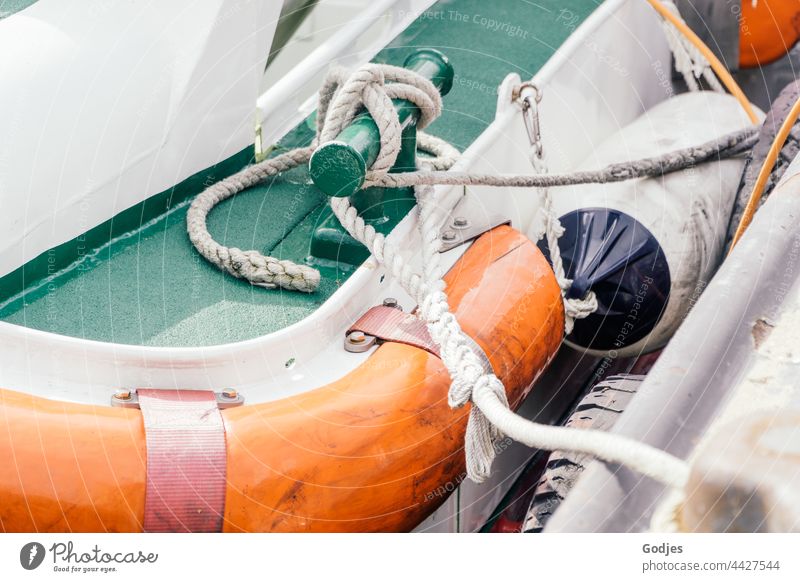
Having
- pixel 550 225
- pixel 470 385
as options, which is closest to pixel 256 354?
pixel 470 385

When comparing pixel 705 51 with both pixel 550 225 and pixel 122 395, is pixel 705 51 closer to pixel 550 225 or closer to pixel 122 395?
pixel 550 225

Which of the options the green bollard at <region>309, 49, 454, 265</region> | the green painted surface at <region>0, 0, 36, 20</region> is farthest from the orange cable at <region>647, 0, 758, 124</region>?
the green painted surface at <region>0, 0, 36, 20</region>

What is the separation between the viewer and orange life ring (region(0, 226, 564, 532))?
112cm

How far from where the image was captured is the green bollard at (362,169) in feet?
4.35

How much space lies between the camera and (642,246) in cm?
171

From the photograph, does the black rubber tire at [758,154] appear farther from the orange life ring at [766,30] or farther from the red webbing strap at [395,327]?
the red webbing strap at [395,327]

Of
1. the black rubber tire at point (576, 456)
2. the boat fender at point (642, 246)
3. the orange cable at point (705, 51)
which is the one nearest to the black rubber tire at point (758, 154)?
the boat fender at point (642, 246)

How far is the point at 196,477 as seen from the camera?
1.15 meters

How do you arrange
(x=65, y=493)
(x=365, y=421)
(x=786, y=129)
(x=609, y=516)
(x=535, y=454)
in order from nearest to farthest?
(x=609, y=516), (x=65, y=493), (x=365, y=421), (x=786, y=129), (x=535, y=454)

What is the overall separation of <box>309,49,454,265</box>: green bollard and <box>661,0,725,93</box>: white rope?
76 centimetres

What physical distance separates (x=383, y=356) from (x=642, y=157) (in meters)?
0.85
